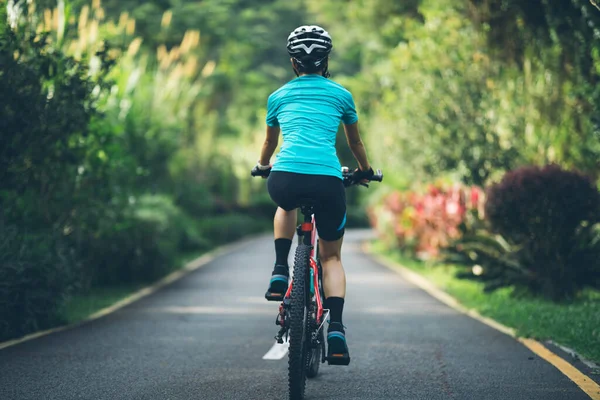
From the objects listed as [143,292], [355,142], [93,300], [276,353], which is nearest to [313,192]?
[355,142]

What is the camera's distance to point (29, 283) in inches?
363

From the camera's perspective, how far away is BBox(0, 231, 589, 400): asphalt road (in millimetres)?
6426

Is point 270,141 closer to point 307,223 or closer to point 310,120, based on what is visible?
point 310,120

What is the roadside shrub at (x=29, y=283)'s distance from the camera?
883 cm

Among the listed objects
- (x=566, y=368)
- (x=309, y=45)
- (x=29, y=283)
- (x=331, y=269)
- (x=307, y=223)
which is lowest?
(x=566, y=368)

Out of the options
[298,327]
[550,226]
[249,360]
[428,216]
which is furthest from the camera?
[428,216]

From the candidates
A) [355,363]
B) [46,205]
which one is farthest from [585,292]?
[46,205]

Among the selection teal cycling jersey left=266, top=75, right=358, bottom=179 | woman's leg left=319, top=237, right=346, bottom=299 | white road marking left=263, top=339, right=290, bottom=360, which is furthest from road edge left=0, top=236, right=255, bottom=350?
teal cycling jersey left=266, top=75, right=358, bottom=179

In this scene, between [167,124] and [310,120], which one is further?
[167,124]

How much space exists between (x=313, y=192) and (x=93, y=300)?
7528 millimetres

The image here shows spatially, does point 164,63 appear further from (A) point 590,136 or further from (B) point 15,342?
(B) point 15,342

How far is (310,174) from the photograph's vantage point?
5965 mm

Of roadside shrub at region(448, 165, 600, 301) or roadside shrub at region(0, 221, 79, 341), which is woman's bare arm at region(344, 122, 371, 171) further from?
roadside shrub at region(448, 165, 600, 301)

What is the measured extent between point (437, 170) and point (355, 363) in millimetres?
12140
